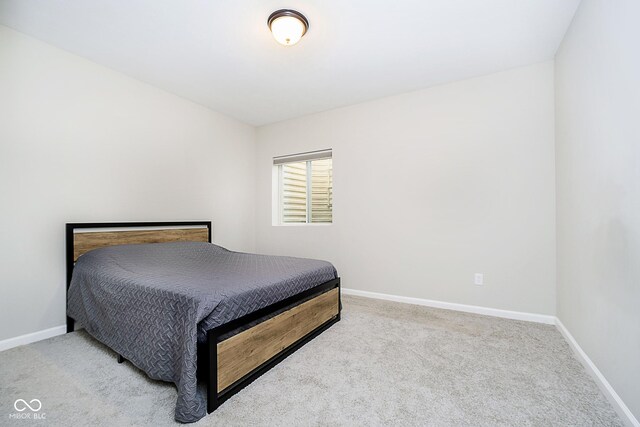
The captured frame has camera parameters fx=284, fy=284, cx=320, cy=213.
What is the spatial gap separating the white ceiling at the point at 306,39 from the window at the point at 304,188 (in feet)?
3.57

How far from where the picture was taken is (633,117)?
1.27 metres

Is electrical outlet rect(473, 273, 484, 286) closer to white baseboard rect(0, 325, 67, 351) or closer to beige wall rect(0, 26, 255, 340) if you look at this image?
beige wall rect(0, 26, 255, 340)

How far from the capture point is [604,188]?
5.06ft

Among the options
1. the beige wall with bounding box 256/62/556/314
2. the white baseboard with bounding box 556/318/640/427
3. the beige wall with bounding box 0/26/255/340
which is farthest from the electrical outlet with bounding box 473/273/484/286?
the beige wall with bounding box 0/26/255/340

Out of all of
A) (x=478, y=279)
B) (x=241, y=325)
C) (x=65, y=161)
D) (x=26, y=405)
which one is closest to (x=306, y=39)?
(x=241, y=325)

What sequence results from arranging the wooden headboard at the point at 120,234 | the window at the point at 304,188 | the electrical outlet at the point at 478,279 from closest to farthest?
1. the wooden headboard at the point at 120,234
2. the electrical outlet at the point at 478,279
3. the window at the point at 304,188

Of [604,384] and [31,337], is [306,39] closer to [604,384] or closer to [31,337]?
[604,384]

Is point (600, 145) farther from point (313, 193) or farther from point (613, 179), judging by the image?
point (313, 193)

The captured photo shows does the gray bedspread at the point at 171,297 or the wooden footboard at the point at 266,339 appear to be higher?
the gray bedspread at the point at 171,297

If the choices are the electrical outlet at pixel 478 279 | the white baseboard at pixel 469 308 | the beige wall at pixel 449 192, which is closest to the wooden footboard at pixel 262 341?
the white baseboard at pixel 469 308

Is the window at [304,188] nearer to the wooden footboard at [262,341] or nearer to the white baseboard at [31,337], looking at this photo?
the wooden footboard at [262,341]

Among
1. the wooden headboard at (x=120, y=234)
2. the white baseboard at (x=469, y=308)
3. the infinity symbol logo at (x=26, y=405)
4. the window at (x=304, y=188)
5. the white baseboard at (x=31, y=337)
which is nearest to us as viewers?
the infinity symbol logo at (x=26, y=405)

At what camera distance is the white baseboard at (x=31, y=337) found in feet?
6.73

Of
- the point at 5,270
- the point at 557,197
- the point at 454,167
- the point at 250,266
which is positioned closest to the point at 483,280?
the point at 557,197
